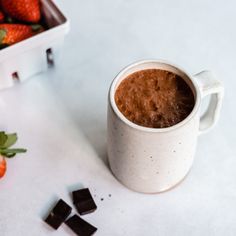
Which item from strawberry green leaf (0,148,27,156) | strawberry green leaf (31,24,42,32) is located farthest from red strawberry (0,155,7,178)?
strawberry green leaf (31,24,42,32)

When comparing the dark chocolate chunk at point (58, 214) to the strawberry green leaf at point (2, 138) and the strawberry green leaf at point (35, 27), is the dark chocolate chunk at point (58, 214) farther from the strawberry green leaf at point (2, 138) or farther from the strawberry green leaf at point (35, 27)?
the strawberry green leaf at point (35, 27)

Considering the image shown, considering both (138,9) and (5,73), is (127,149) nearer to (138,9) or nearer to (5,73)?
(5,73)

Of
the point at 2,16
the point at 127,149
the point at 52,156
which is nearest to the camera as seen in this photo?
the point at 127,149

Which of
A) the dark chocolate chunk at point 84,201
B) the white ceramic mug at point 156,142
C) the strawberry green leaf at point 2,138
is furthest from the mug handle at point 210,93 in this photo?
the strawberry green leaf at point 2,138

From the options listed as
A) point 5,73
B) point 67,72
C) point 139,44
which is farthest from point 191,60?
point 5,73

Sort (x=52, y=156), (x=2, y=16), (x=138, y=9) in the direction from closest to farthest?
(x=52, y=156) < (x=2, y=16) < (x=138, y=9)

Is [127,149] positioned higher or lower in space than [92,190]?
higher

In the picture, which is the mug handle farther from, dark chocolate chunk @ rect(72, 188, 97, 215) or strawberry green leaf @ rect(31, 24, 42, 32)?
strawberry green leaf @ rect(31, 24, 42, 32)

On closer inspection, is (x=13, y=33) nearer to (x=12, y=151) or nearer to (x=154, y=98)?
(x=12, y=151)
